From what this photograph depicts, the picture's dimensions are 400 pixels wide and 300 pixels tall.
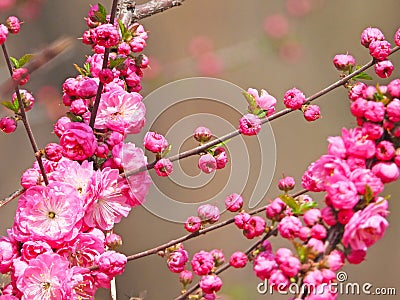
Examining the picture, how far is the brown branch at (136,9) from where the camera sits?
3.77 feet

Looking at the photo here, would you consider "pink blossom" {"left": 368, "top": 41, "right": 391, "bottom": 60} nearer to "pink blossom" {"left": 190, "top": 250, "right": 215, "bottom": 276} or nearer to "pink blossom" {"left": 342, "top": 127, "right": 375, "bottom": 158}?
"pink blossom" {"left": 342, "top": 127, "right": 375, "bottom": 158}

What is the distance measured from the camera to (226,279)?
2.86 meters

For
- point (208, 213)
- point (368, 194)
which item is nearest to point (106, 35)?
point (208, 213)

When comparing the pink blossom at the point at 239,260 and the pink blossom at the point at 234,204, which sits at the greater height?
the pink blossom at the point at 234,204

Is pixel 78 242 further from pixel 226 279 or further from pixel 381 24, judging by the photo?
pixel 381 24

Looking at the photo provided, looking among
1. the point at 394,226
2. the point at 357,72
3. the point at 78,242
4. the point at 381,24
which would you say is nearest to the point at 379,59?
the point at 357,72

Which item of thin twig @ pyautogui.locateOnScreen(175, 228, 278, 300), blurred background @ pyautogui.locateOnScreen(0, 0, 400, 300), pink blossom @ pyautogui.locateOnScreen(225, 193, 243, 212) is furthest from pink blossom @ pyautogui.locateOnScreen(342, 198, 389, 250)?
blurred background @ pyautogui.locateOnScreen(0, 0, 400, 300)

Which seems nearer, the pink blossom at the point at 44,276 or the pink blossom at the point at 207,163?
the pink blossom at the point at 44,276

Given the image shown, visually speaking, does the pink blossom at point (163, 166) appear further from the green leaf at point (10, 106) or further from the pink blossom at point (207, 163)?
the green leaf at point (10, 106)

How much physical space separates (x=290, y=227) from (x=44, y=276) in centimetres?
35

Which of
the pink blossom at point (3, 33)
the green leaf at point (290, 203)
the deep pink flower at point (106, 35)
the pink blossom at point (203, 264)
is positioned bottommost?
the pink blossom at point (203, 264)

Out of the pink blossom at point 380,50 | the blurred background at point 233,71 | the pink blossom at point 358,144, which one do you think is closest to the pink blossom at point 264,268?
the pink blossom at point 358,144

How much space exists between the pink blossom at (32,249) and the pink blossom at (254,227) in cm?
26

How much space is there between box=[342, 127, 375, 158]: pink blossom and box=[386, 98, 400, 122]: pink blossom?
0.03 meters
